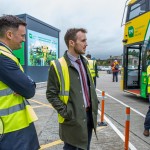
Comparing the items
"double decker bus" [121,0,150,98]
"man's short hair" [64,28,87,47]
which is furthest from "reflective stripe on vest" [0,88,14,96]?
"double decker bus" [121,0,150,98]

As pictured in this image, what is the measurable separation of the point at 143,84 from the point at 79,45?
9.06 metres

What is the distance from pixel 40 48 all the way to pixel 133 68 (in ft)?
29.4

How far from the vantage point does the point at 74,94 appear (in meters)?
3.32

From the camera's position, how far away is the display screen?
2045 centimetres

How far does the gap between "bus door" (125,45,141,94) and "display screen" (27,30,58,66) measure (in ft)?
24.9

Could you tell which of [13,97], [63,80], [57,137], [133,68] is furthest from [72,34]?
Answer: [133,68]

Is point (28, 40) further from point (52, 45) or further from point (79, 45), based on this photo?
point (79, 45)

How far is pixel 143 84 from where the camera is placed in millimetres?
12172

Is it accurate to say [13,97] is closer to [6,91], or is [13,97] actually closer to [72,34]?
[6,91]

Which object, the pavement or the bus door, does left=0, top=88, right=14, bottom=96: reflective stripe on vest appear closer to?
the pavement

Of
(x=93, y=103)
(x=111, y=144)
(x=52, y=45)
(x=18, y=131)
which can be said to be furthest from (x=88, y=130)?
(x=52, y=45)

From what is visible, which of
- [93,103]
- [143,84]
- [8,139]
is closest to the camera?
→ [8,139]

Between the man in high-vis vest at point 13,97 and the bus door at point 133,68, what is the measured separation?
41.6 ft

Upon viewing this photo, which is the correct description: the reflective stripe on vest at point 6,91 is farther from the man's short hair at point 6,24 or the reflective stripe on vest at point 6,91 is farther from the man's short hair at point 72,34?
the man's short hair at point 72,34
